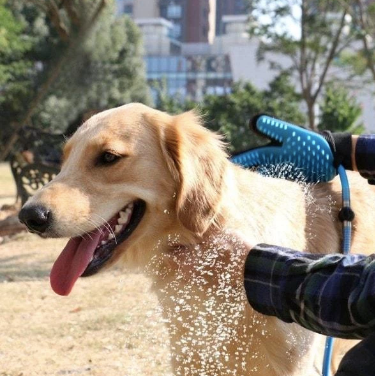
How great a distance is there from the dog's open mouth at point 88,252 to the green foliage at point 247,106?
21.4 metres

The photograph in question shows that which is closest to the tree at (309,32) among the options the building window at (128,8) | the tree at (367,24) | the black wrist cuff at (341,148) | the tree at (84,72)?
the tree at (367,24)

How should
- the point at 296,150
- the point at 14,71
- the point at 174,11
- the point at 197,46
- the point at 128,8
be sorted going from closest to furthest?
the point at 296,150 → the point at 14,71 → the point at 174,11 → the point at 197,46 → the point at 128,8

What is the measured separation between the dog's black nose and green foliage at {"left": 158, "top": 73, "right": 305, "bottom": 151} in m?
21.6

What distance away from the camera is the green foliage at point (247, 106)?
24812 millimetres

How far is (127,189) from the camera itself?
2.67 m

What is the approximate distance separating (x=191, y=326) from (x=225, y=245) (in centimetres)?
39

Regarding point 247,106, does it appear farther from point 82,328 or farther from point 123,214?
point 123,214

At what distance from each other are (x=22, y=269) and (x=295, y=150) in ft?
16.0

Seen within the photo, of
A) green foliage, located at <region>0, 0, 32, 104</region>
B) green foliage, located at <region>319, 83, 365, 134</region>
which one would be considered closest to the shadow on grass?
green foliage, located at <region>319, 83, 365, 134</region>

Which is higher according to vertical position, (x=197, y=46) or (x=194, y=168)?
(x=194, y=168)

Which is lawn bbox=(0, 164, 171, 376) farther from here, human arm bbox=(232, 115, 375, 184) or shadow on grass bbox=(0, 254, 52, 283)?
human arm bbox=(232, 115, 375, 184)

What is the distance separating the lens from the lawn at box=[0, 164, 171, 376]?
157 inches

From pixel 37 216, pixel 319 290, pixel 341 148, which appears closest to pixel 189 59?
pixel 341 148

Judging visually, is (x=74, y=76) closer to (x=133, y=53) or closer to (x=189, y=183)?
(x=133, y=53)
